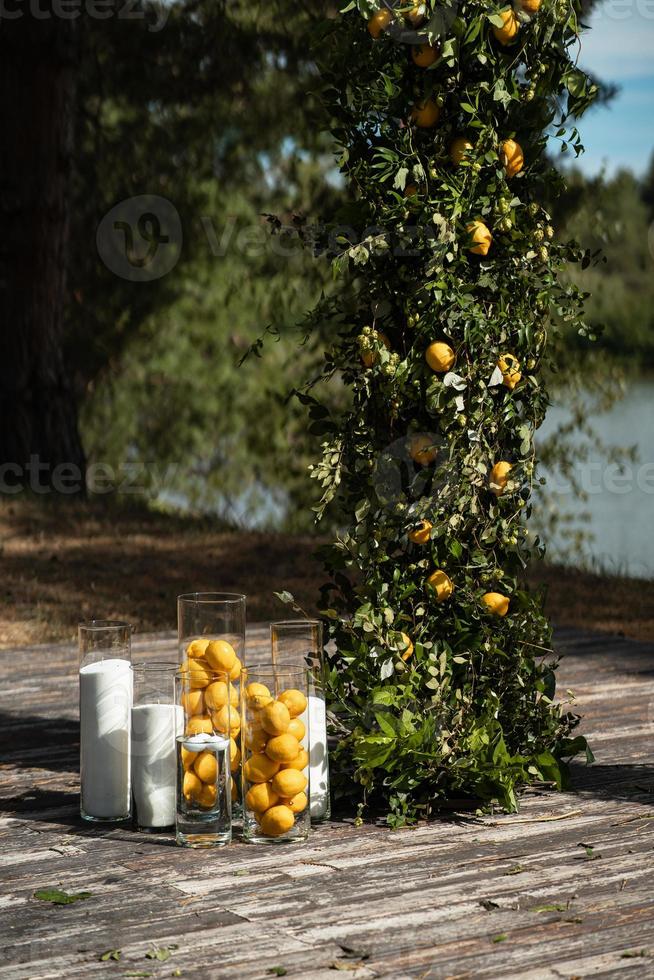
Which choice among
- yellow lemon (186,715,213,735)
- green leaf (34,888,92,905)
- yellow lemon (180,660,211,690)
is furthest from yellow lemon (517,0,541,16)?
green leaf (34,888,92,905)

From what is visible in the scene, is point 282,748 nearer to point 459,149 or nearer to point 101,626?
point 101,626

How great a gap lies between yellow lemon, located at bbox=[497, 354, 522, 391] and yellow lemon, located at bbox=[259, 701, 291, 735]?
42.2 inches

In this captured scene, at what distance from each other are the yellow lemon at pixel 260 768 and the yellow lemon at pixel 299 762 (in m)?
0.02

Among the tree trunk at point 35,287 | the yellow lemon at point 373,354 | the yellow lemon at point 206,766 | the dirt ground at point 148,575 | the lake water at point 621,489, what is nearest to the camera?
the yellow lemon at point 206,766

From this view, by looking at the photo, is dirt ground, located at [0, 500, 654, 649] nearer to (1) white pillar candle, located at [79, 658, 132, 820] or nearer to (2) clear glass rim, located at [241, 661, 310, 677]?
(1) white pillar candle, located at [79, 658, 132, 820]

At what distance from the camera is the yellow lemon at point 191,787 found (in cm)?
328

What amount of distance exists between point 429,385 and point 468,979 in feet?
5.20

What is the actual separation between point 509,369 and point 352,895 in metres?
1.45

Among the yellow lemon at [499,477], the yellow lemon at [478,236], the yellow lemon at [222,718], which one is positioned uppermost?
the yellow lemon at [478,236]

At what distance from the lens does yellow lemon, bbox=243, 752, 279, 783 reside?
331cm

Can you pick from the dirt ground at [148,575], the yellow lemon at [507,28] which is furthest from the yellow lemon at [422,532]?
the dirt ground at [148,575]

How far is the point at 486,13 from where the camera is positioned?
11.5 ft

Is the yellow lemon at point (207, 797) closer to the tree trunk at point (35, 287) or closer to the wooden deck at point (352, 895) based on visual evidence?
the wooden deck at point (352, 895)

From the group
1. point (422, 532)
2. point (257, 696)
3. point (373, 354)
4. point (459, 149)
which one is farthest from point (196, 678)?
point (459, 149)
